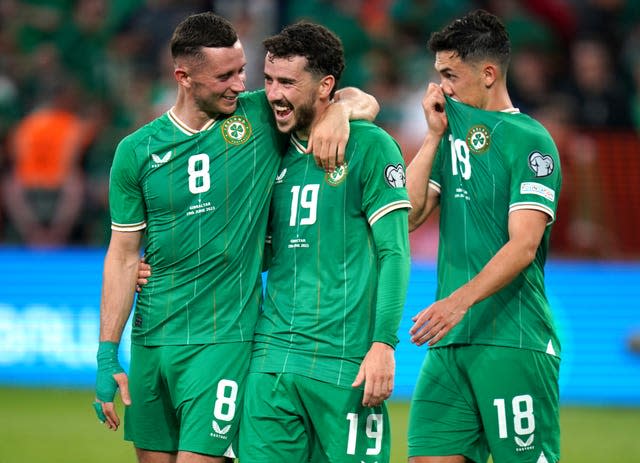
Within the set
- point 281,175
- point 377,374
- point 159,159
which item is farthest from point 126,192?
point 377,374

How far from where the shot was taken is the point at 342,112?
5.88 m

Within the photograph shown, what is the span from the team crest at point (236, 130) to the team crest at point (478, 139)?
3.91ft

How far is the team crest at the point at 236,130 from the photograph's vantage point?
19.6 feet

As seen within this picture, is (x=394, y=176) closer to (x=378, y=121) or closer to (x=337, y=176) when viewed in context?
(x=337, y=176)

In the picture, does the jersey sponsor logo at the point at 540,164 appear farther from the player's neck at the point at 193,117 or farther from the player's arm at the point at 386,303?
the player's neck at the point at 193,117

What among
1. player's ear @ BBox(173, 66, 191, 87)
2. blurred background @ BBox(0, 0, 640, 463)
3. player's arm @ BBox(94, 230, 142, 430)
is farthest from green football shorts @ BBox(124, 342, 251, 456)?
blurred background @ BBox(0, 0, 640, 463)

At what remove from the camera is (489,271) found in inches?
225

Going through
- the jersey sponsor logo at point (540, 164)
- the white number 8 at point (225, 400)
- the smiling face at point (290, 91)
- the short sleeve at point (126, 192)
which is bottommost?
the white number 8 at point (225, 400)

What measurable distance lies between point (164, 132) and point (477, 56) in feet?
5.66

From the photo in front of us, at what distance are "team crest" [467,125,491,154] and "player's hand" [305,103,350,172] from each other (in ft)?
2.41

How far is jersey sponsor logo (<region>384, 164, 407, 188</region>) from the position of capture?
564 centimetres

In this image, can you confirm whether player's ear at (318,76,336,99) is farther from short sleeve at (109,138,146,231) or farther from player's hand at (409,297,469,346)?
player's hand at (409,297,469,346)

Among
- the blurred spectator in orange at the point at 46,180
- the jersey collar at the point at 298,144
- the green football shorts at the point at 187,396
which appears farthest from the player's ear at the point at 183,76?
the blurred spectator in orange at the point at 46,180

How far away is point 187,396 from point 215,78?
64.5 inches
